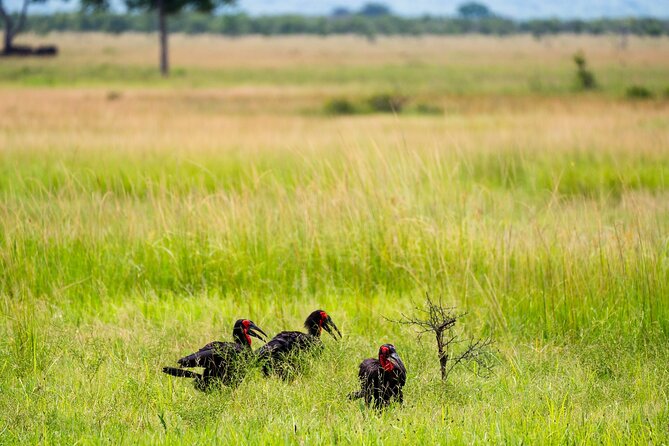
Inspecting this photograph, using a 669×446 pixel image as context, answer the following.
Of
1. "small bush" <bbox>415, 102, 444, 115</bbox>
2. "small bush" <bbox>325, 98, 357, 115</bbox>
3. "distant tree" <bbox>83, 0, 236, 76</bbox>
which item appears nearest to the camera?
"small bush" <bbox>415, 102, 444, 115</bbox>

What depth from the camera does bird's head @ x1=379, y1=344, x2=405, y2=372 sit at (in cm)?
440

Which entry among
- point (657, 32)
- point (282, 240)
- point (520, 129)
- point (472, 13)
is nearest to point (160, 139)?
point (520, 129)

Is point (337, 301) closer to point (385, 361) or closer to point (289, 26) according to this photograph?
point (385, 361)

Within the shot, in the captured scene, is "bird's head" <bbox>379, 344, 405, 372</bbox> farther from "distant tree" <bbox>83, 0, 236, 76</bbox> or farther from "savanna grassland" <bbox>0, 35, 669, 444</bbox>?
"distant tree" <bbox>83, 0, 236, 76</bbox>

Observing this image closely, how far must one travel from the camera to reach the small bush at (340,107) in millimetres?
24578

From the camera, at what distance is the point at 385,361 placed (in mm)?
4434

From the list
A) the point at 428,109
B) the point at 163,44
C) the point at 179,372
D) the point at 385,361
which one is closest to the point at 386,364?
the point at 385,361

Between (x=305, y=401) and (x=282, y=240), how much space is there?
3.12 meters

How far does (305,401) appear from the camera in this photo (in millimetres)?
4750

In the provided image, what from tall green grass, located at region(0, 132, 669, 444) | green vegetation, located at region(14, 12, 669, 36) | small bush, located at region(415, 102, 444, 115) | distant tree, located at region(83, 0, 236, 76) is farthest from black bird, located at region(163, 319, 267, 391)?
green vegetation, located at region(14, 12, 669, 36)

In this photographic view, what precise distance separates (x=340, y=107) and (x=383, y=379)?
20.9 m

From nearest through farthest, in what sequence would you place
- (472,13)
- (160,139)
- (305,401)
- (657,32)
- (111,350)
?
1. (305,401)
2. (111,350)
3. (160,139)
4. (657,32)
5. (472,13)

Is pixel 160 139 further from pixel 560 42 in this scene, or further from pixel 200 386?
pixel 560 42

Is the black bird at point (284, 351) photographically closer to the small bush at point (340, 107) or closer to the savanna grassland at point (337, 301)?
the savanna grassland at point (337, 301)
